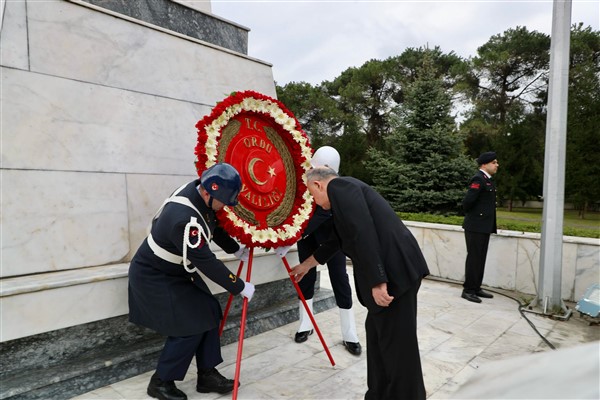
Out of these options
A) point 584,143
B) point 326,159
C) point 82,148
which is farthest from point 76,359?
point 584,143

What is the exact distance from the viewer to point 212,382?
2.84 meters

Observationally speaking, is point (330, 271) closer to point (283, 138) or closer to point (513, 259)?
point (283, 138)

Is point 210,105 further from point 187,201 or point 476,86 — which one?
point 476,86

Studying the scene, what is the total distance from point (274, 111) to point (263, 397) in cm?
228

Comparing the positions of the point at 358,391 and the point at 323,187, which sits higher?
the point at 323,187

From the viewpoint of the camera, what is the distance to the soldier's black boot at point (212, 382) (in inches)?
112

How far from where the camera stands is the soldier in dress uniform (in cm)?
355

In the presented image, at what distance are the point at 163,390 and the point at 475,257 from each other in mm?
4342

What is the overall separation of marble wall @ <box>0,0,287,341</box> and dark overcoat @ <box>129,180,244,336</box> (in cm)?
42

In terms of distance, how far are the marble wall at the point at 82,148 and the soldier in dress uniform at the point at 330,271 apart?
50 centimetres

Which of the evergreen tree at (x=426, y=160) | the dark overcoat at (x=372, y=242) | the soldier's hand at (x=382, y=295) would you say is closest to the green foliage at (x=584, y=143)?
the evergreen tree at (x=426, y=160)

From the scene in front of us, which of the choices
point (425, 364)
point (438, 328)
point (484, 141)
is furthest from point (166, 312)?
point (484, 141)

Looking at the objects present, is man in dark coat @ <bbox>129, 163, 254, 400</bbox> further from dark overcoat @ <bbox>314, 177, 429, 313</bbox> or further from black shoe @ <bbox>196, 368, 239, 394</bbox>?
dark overcoat @ <bbox>314, 177, 429, 313</bbox>

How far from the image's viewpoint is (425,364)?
337 cm
